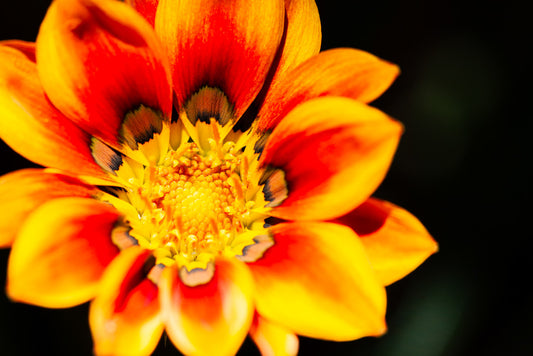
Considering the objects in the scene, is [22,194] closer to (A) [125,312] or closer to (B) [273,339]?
(A) [125,312]

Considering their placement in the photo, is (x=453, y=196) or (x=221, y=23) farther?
(x=453, y=196)

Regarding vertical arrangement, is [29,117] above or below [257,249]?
above

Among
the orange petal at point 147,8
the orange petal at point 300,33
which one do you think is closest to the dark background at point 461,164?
the orange petal at point 300,33

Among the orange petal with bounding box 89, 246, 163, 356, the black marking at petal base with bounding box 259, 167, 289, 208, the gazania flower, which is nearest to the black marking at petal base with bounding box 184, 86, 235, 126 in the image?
the gazania flower

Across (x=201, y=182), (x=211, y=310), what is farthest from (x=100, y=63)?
(x=211, y=310)

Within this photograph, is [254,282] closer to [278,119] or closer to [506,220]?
[278,119]

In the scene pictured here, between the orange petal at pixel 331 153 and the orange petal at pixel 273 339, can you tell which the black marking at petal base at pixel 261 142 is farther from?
the orange petal at pixel 273 339

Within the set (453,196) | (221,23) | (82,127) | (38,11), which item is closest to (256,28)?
(221,23)
